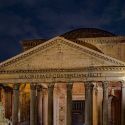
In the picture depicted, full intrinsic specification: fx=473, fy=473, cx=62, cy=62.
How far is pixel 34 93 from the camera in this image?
4041 cm

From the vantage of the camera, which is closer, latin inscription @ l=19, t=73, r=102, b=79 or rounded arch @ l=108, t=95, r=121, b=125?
latin inscription @ l=19, t=73, r=102, b=79

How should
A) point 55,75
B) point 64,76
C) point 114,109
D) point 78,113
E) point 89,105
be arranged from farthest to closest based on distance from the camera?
1. point 78,113
2. point 114,109
3. point 55,75
4. point 64,76
5. point 89,105

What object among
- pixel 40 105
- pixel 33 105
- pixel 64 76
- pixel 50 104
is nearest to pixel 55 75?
pixel 64 76

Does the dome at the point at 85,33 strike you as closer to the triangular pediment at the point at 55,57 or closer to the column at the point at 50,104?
the triangular pediment at the point at 55,57

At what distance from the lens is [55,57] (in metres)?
40.2

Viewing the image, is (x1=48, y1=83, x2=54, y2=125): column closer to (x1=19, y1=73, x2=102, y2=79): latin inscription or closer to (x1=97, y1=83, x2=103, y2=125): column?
(x1=19, y1=73, x2=102, y2=79): latin inscription

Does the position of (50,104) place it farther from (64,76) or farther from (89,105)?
(89,105)

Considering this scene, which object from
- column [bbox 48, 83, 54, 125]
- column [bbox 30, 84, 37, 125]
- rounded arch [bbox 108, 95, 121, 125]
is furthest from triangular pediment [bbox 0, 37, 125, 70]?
rounded arch [bbox 108, 95, 121, 125]

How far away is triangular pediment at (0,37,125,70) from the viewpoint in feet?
129

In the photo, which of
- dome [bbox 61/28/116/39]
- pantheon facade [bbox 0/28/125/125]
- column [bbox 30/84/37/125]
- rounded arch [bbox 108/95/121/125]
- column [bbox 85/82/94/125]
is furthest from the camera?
dome [bbox 61/28/116/39]

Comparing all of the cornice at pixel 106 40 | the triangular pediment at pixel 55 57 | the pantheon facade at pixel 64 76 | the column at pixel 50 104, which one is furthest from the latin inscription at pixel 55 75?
the cornice at pixel 106 40

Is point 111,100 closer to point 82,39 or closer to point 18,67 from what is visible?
point 82,39

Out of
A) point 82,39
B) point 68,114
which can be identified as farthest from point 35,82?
point 82,39

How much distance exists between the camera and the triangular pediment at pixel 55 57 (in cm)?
3925
